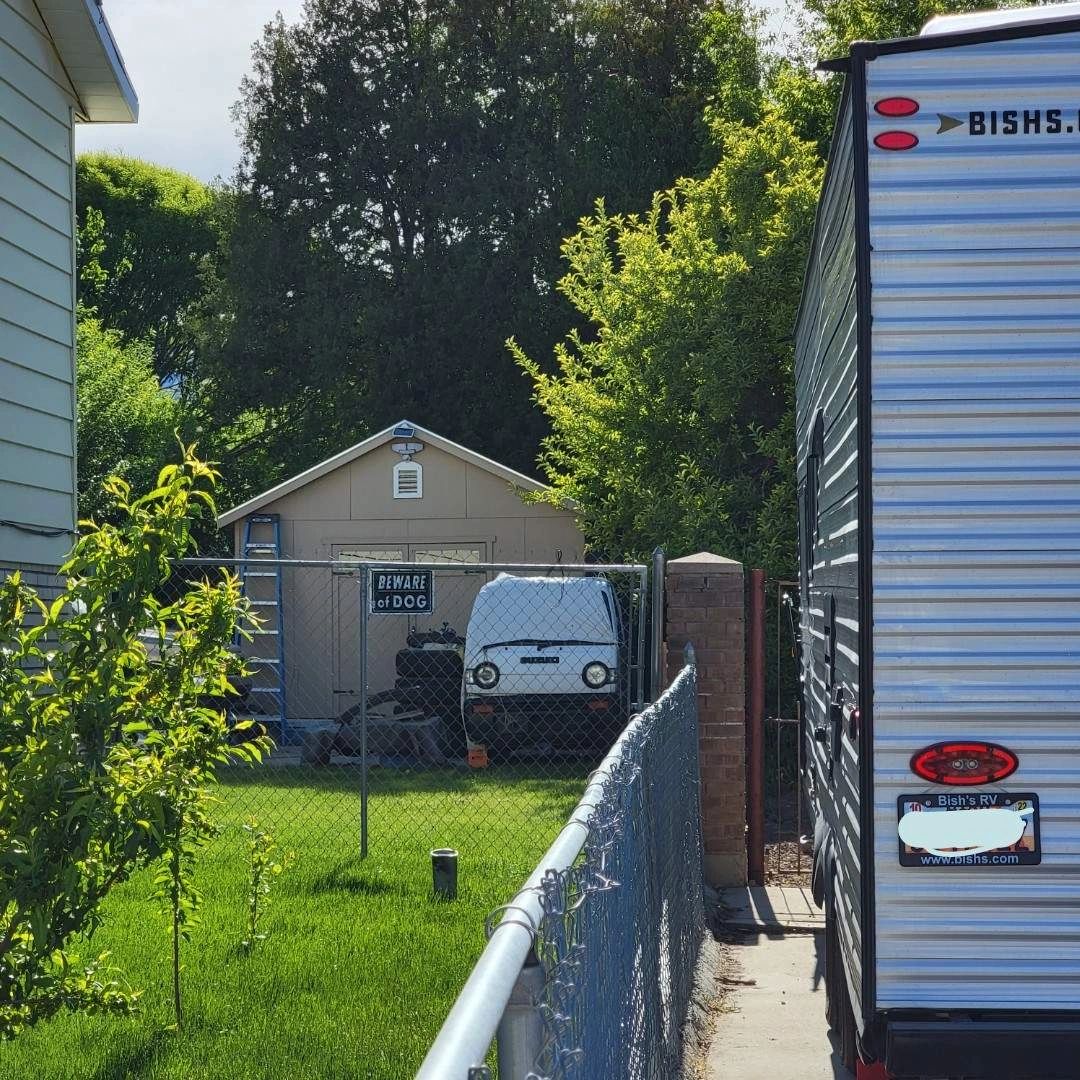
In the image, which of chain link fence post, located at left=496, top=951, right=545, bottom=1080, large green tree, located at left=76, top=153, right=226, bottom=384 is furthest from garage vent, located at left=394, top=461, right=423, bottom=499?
large green tree, located at left=76, top=153, right=226, bottom=384

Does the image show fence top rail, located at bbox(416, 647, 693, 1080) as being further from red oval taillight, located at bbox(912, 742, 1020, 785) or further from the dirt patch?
the dirt patch

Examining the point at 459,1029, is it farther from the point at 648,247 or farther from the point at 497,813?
the point at 648,247

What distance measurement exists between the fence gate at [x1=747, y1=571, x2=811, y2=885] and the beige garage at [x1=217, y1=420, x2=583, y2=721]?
5885 millimetres

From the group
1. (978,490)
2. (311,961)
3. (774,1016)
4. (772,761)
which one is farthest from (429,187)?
(978,490)

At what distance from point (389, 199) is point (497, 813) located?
24.5m

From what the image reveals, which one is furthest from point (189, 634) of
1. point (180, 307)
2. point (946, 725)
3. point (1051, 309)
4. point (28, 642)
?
point (180, 307)

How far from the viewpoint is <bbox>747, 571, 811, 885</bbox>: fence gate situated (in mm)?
10078

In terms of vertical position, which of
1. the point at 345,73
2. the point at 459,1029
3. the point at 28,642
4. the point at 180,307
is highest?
the point at 345,73

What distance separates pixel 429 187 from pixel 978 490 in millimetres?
31089

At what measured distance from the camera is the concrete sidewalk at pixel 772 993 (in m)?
6.14

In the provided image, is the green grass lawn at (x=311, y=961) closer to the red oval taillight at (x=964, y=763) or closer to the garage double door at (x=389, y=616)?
the red oval taillight at (x=964, y=763)

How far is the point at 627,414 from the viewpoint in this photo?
1769 cm

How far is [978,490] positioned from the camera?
13.6 ft

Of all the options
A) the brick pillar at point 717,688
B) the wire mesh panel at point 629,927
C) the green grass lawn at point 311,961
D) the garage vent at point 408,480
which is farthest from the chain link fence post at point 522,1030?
the garage vent at point 408,480
